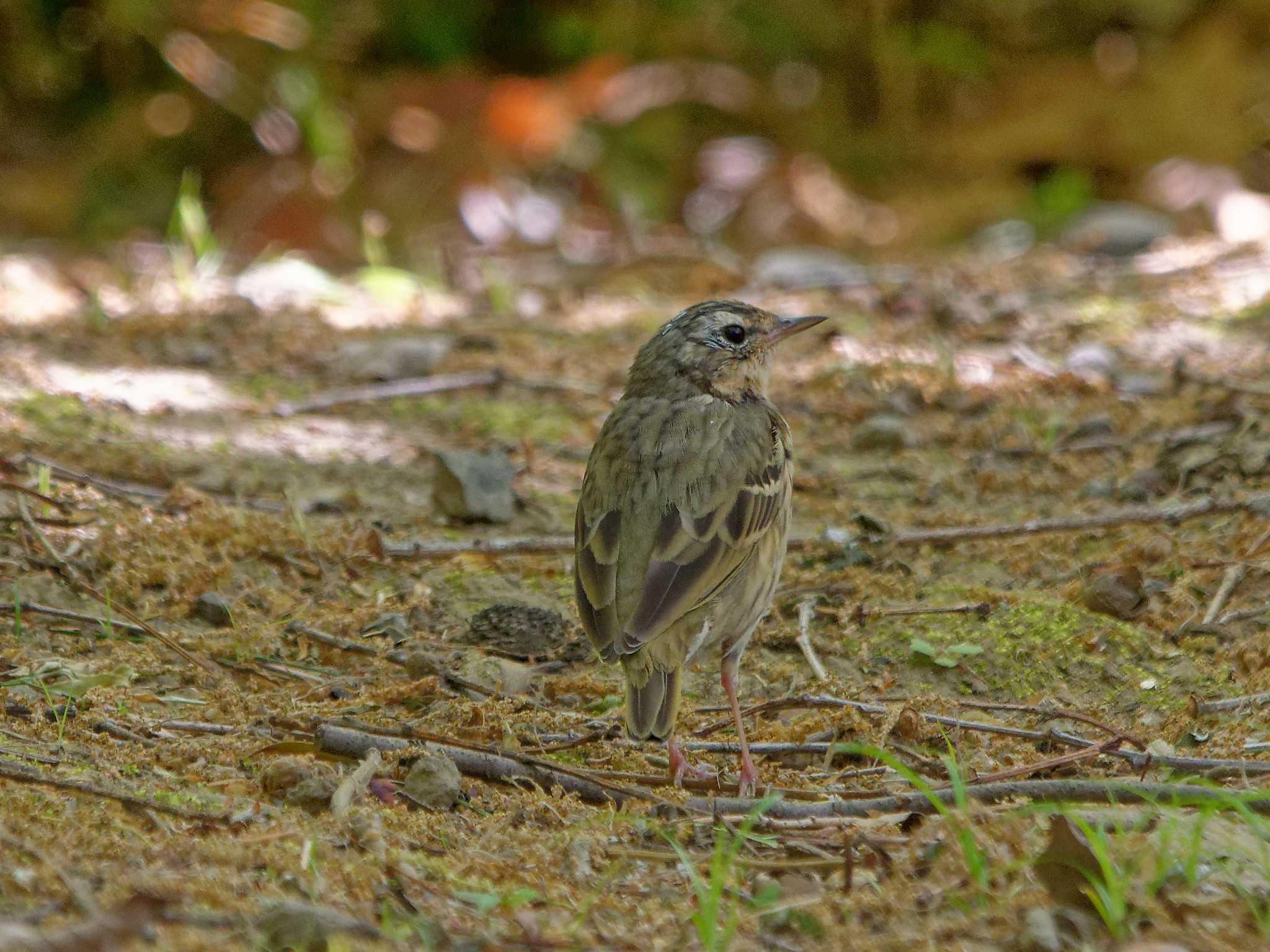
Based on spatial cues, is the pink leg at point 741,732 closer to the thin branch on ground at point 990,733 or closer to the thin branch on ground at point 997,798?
the thin branch on ground at point 990,733

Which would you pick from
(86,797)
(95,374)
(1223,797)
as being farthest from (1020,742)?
(95,374)

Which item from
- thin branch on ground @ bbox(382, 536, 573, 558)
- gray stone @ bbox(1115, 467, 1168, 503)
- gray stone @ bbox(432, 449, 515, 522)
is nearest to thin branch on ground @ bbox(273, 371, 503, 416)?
gray stone @ bbox(432, 449, 515, 522)

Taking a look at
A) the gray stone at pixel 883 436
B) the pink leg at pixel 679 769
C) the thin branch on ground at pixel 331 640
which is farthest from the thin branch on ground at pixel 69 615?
the gray stone at pixel 883 436

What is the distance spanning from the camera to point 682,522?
14.8ft

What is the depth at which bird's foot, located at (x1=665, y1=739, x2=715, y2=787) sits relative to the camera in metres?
4.10

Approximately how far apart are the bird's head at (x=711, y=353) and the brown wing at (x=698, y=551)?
0.55 m

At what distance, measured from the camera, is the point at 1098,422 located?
679 cm

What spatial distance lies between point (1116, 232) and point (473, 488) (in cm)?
593

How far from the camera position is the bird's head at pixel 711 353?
5215mm

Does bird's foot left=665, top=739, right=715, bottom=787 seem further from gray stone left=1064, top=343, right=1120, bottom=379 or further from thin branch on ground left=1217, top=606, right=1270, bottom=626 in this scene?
gray stone left=1064, top=343, right=1120, bottom=379

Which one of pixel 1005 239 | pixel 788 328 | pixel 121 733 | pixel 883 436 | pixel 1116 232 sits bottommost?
pixel 121 733

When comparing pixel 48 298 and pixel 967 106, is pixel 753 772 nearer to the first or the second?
pixel 48 298

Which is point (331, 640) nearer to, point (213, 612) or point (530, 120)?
point (213, 612)

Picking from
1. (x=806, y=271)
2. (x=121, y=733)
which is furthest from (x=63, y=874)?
(x=806, y=271)
